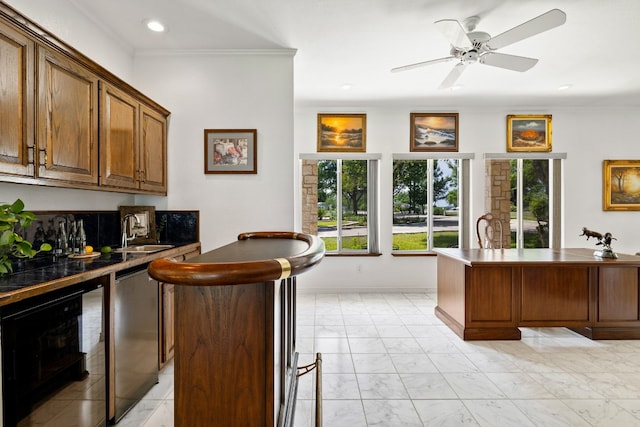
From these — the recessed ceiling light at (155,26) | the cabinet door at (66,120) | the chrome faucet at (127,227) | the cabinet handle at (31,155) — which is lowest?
the chrome faucet at (127,227)

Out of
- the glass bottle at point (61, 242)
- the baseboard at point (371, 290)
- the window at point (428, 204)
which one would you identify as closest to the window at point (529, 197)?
the window at point (428, 204)

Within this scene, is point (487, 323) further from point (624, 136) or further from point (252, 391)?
point (624, 136)

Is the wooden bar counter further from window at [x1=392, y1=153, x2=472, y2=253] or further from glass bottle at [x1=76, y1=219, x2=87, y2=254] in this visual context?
window at [x1=392, y1=153, x2=472, y2=253]

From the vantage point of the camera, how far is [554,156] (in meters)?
5.30

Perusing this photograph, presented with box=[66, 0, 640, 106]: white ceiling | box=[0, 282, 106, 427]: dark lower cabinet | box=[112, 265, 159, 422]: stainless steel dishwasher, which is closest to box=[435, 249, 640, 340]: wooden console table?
box=[66, 0, 640, 106]: white ceiling

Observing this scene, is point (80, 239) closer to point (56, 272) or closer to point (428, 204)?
point (56, 272)

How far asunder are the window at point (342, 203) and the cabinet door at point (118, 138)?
283 centimetres

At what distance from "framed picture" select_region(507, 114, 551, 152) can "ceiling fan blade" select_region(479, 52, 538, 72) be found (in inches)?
102

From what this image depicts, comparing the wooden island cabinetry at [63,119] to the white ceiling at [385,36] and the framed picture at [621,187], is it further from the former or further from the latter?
the framed picture at [621,187]

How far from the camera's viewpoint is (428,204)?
5.47 meters

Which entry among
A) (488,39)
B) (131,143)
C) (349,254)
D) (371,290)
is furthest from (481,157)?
(131,143)

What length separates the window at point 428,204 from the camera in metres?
5.43

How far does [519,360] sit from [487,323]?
46 centimetres

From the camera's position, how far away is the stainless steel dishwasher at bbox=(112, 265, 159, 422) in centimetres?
206
